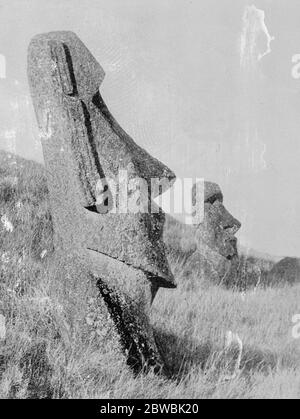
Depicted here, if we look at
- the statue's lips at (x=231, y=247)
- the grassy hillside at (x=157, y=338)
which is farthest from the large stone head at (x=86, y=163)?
the statue's lips at (x=231, y=247)

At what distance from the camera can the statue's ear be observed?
222 inches

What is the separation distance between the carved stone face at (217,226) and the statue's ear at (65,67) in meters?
6.03

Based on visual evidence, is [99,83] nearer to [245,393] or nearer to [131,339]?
[131,339]

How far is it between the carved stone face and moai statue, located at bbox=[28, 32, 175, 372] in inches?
221

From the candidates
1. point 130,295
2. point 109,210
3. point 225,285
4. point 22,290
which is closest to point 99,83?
point 109,210

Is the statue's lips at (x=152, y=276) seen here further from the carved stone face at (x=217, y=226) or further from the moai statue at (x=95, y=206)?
the carved stone face at (x=217, y=226)

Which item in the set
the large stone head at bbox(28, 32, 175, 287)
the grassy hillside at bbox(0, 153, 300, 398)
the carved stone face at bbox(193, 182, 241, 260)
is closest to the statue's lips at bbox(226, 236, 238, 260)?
the carved stone face at bbox(193, 182, 241, 260)

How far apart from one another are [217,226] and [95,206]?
6.03 m

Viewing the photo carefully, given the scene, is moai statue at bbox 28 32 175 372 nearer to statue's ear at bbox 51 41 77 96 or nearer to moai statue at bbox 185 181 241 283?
statue's ear at bbox 51 41 77 96

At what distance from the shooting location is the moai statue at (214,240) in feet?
36.9

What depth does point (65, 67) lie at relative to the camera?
5656 millimetres

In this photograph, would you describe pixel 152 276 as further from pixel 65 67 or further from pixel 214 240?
pixel 214 240

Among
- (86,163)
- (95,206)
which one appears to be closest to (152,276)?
(95,206)

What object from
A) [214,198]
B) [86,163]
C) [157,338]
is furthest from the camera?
[214,198]
